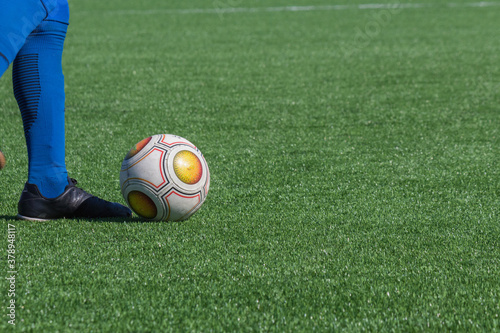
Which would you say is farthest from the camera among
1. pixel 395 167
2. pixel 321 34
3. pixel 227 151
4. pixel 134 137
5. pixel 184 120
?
pixel 321 34

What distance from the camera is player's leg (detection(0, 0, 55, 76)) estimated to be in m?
2.47

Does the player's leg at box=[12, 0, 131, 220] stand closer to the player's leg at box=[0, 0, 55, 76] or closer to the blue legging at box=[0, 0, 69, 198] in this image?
the blue legging at box=[0, 0, 69, 198]

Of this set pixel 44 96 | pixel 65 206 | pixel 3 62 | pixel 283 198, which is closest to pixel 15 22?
pixel 3 62

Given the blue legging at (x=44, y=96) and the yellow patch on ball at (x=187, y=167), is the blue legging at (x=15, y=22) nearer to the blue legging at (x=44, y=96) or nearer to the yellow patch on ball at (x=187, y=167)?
the blue legging at (x=44, y=96)

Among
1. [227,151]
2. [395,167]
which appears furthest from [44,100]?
[395,167]

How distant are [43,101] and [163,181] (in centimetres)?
65

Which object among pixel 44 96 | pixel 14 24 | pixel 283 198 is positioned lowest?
pixel 283 198

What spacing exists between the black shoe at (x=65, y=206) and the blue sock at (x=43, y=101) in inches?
1.3

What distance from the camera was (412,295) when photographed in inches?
87.9

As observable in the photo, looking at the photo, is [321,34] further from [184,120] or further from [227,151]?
[227,151]

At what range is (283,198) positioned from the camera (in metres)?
3.44

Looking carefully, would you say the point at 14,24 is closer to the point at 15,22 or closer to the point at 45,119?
the point at 15,22

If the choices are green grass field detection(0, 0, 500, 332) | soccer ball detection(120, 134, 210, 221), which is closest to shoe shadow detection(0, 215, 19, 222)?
green grass field detection(0, 0, 500, 332)

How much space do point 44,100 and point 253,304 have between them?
141cm
